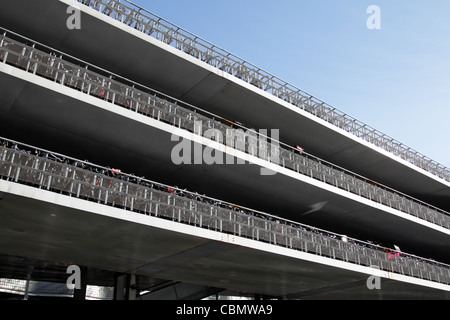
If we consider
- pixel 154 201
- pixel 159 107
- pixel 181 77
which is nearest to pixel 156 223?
pixel 154 201

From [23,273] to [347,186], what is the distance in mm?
16057

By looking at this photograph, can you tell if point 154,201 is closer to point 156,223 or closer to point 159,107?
point 156,223

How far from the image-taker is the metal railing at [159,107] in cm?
1320

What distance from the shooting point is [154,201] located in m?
13.0

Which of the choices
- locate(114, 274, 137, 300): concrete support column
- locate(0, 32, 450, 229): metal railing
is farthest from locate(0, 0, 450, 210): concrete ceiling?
locate(114, 274, 137, 300): concrete support column

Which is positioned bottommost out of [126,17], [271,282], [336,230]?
[271,282]

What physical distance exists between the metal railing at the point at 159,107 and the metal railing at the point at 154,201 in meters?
2.44

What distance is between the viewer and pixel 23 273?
21141mm

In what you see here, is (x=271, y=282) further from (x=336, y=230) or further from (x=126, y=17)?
(x=126, y=17)

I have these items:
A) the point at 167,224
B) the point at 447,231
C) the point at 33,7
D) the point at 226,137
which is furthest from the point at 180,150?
the point at 447,231

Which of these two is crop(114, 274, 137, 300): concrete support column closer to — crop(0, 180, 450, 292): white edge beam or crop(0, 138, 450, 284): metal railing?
crop(0, 138, 450, 284): metal railing

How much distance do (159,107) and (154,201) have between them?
468 cm

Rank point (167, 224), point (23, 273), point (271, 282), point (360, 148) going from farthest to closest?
point (360, 148) < point (23, 273) < point (271, 282) < point (167, 224)

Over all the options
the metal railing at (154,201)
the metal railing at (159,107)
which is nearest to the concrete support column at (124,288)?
the metal railing at (154,201)
